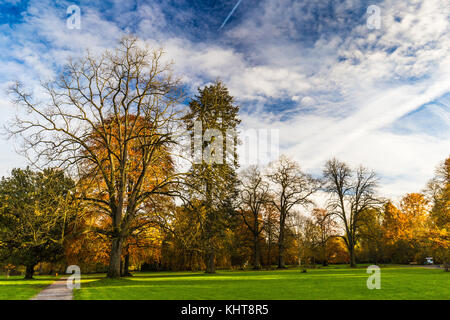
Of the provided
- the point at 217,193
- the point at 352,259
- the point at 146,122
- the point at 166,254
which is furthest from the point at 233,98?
the point at 352,259

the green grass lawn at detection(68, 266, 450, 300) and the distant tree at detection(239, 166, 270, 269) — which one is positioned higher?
the distant tree at detection(239, 166, 270, 269)

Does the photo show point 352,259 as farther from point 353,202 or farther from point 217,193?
point 217,193

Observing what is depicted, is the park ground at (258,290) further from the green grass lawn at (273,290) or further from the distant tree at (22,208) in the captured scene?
the distant tree at (22,208)

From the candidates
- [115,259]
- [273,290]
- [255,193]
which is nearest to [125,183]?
[115,259]

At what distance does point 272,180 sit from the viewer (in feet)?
142

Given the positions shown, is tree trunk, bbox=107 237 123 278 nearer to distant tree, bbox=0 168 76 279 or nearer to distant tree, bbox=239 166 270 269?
distant tree, bbox=0 168 76 279

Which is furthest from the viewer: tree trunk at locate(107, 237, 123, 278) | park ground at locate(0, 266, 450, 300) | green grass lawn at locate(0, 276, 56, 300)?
tree trunk at locate(107, 237, 123, 278)

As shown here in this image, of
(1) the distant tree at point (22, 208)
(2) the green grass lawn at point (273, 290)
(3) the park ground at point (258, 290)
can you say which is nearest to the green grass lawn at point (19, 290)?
(3) the park ground at point (258, 290)

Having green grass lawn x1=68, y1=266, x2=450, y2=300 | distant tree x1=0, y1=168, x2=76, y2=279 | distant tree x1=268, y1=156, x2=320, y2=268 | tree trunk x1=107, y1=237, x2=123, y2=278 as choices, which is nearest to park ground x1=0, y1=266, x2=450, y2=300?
green grass lawn x1=68, y1=266, x2=450, y2=300

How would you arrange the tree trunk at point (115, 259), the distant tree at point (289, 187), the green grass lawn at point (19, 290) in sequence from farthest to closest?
the distant tree at point (289, 187), the tree trunk at point (115, 259), the green grass lawn at point (19, 290)

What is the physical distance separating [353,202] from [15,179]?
139 feet

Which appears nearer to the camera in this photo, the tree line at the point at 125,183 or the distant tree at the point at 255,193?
the tree line at the point at 125,183

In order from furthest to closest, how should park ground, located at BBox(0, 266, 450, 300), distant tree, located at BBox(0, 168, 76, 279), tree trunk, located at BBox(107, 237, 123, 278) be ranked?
1. tree trunk, located at BBox(107, 237, 123, 278)
2. distant tree, located at BBox(0, 168, 76, 279)
3. park ground, located at BBox(0, 266, 450, 300)

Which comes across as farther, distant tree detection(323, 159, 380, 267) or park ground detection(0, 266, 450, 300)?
distant tree detection(323, 159, 380, 267)
